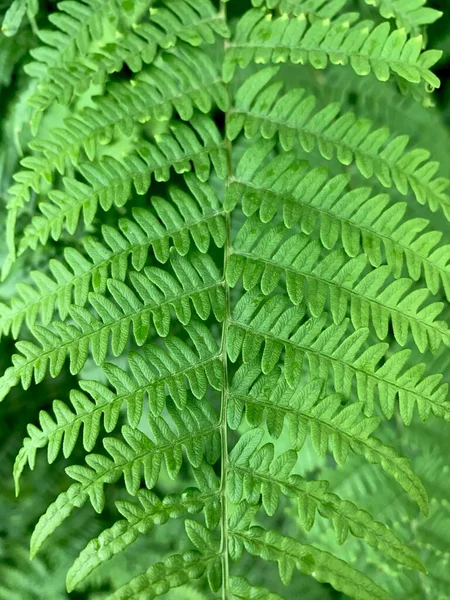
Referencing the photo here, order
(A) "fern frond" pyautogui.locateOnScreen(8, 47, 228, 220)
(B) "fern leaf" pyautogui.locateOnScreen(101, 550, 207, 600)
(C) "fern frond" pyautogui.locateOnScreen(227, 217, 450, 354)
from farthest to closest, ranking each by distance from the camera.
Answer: (A) "fern frond" pyautogui.locateOnScreen(8, 47, 228, 220) < (C) "fern frond" pyautogui.locateOnScreen(227, 217, 450, 354) < (B) "fern leaf" pyautogui.locateOnScreen(101, 550, 207, 600)

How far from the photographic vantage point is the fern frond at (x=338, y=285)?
99 centimetres

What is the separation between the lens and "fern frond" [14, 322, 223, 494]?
94cm

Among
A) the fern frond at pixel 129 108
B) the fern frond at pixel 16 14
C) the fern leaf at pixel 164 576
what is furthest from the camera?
the fern frond at pixel 16 14

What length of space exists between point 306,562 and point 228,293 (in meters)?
0.44

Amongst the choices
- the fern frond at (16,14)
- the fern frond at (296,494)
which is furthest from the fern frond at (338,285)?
the fern frond at (16,14)

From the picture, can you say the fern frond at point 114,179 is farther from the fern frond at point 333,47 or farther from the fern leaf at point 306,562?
the fern leaf at point 306,562

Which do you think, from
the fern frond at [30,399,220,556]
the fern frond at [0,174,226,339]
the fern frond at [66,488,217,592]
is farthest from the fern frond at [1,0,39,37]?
the fern frond at [66,488,217,592]

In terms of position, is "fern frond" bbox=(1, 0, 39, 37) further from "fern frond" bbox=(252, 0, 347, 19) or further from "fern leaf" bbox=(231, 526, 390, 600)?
"fern leaf" bbox=(231, 526, 390, 600)

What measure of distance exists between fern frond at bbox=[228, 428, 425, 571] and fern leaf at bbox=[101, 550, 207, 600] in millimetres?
101

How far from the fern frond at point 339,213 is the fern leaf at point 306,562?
446 millimetres

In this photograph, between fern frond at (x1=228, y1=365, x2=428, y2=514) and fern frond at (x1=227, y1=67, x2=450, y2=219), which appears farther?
fern frond at (x1=227, y1=67, x2=450, y2=219)

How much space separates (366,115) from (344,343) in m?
0.68

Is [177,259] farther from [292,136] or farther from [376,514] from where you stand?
[376,514]

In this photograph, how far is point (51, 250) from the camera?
1426mm
